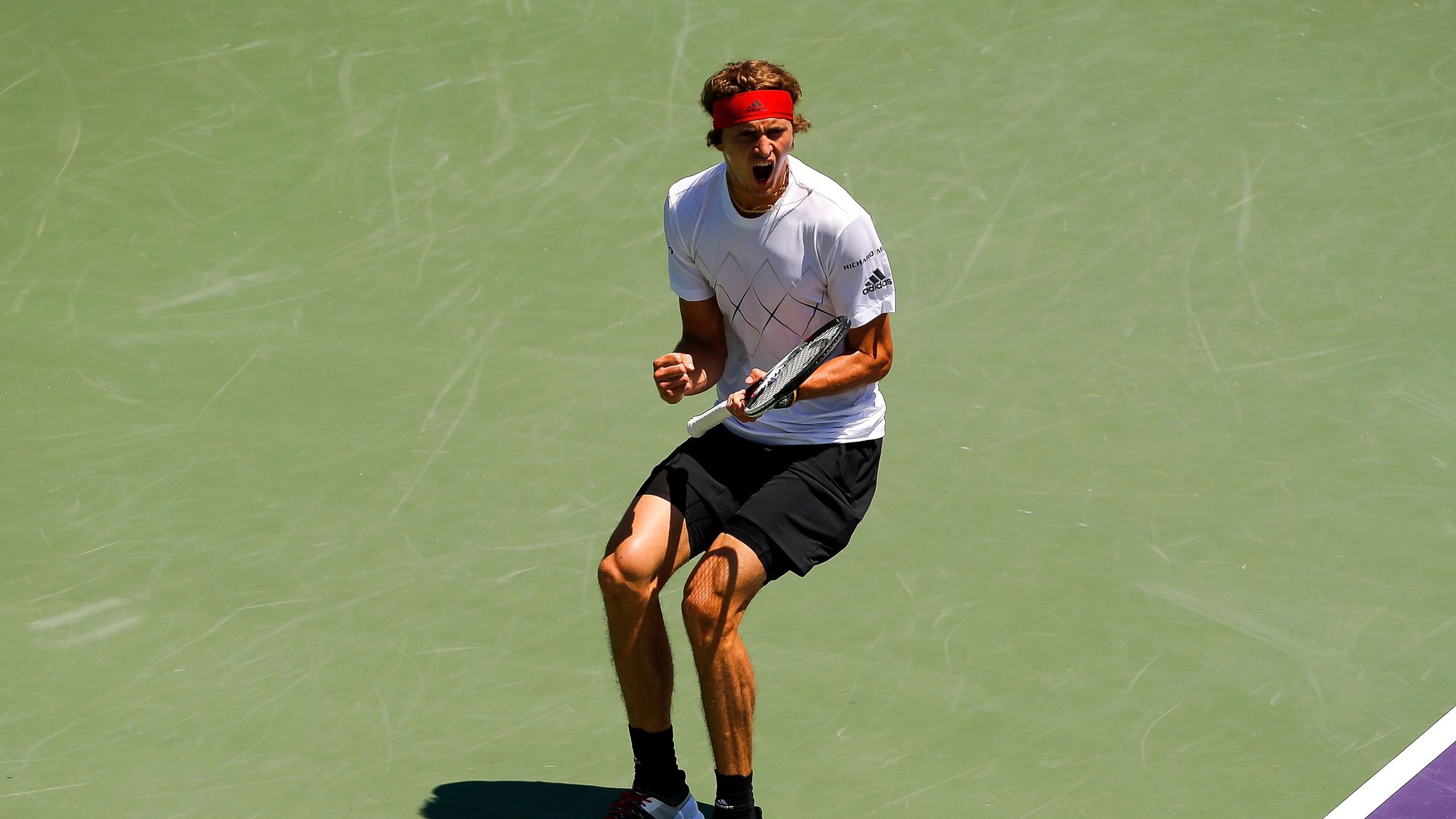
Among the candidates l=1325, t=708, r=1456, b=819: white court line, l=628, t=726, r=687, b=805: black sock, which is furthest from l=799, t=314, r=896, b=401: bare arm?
l=1325, t=708, r=1456, b=819: white court line

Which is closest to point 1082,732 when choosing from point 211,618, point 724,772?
point 724,772

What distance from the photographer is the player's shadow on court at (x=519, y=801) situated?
4660mm

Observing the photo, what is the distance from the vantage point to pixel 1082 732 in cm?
493

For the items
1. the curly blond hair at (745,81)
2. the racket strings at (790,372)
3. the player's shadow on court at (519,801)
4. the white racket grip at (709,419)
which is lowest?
the player's shadow on court at (519,801)

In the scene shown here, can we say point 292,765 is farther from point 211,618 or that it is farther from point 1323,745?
point 1323,745

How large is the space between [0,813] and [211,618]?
104 cm

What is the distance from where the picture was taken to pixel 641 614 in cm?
440

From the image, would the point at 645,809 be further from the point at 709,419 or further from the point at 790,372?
the point at 790,372

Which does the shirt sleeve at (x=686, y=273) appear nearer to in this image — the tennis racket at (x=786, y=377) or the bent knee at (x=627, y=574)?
the tennis racket at (x=786, y=377)

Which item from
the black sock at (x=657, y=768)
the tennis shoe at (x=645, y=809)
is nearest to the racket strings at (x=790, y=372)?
the black sock at (x=657, y=768)

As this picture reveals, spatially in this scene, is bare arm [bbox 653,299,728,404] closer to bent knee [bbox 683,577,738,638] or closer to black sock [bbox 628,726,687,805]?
bent knee [bbox 683,577,738,638]

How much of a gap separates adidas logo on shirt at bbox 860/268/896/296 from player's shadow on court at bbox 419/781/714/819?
1.53m

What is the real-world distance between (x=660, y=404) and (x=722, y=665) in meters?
2.65

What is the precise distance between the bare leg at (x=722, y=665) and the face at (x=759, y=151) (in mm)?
1098
